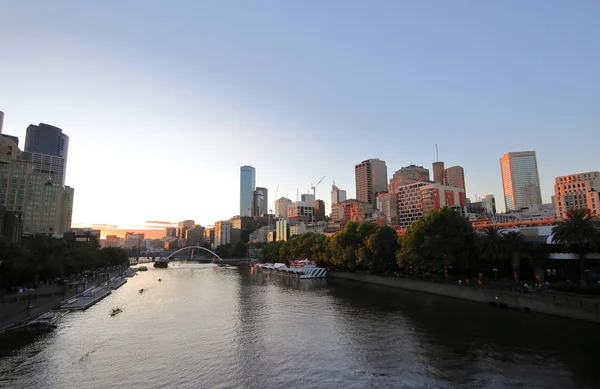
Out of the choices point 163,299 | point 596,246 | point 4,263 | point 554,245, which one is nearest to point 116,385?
point 4,263

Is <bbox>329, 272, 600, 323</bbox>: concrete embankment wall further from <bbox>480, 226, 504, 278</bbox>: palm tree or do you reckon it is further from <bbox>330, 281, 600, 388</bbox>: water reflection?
<bbox>480, 226, 504, 278</bbox>: palm tree

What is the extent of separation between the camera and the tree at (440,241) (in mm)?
80438

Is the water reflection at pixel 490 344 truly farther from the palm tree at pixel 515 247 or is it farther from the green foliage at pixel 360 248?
the green foliage at pixel 360 248

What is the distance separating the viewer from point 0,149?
180m

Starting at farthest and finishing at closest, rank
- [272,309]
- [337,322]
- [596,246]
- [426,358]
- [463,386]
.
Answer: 1. [272,309]
2. [596,246]
3. [337,322]
4. [426,358]
5. [463,386]

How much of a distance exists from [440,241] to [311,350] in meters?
49.8

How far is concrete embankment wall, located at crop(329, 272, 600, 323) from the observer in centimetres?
4988

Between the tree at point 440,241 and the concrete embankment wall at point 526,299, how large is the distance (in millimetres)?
5469

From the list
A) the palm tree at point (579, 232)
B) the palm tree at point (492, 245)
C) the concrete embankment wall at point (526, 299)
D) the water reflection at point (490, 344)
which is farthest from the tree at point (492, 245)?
the water reflection at point (490, 344)

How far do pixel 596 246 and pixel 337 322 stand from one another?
4411 cm

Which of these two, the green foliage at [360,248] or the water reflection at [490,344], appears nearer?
the water reflection at [490,344]

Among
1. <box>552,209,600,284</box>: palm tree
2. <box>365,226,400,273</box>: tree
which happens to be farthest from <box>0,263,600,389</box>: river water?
<box>365,226,400,273</box>: tree

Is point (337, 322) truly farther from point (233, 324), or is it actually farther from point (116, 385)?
point (116, 385)

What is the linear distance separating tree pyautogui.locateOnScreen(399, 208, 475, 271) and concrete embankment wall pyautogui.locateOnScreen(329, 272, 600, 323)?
5469 millimetres
